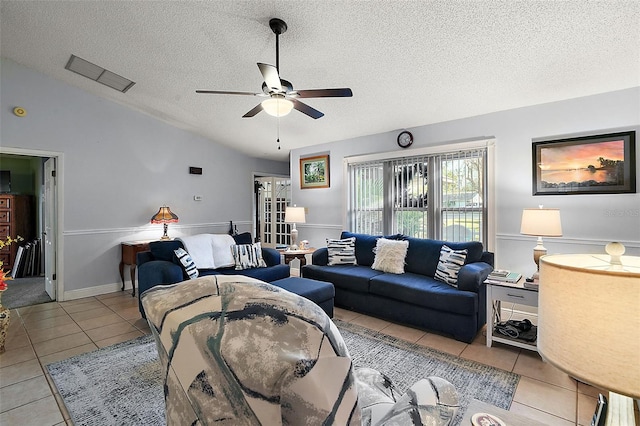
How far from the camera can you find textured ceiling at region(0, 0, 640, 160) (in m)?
2.21

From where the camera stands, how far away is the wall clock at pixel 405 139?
14.0 feet

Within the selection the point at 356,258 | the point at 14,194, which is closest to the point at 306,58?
the point at 356,258

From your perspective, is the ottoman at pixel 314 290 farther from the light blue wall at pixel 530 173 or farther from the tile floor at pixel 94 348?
the light blue wall at pixel 530 173

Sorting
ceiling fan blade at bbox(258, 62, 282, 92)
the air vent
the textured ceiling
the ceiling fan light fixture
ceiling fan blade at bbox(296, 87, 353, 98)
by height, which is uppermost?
the air vent

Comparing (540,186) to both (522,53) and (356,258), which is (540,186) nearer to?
(522,53)

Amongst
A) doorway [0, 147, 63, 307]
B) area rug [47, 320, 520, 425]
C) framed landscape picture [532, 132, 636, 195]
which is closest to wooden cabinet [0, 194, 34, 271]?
doorway [0, 147, 63, 307]

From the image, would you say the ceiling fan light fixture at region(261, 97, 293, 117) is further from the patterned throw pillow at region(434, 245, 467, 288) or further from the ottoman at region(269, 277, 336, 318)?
the patterned throw pillow at region(434, 245, 467, 288)

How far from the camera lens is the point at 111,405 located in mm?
1929

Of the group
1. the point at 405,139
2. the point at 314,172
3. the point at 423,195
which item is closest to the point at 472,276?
the point at 423,195

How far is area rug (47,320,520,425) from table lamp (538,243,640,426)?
1374mm

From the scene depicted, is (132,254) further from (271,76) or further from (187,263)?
(271,76)

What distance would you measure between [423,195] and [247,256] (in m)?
2.56

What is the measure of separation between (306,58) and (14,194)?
6387mm

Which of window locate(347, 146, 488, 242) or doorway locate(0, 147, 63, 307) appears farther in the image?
doorway locate(0, 147, 63, 307)
